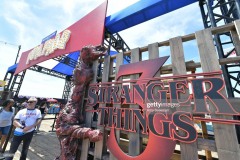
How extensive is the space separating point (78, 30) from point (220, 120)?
19.0ft

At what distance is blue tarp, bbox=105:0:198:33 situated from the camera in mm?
3704

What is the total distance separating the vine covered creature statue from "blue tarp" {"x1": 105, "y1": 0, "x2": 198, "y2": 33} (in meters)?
2.06

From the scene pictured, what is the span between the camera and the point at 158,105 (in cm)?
169

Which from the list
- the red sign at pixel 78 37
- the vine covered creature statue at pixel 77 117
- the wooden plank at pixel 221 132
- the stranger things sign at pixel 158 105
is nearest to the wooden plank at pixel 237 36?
the wooden plank at pixel 221 132

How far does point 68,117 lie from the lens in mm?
2613

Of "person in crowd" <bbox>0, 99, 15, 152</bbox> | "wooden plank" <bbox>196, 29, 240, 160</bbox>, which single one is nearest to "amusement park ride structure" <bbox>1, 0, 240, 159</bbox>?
"wooden plank" <bbox>196, 29, 240, 160</bbox>

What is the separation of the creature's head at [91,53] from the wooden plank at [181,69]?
159 centimetres

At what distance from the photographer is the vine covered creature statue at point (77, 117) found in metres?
2.35

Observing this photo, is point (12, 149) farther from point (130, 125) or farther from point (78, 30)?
point (78, 30)

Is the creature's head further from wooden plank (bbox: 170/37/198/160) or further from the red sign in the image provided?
wooden plank (bbox: 170/37/198/160)

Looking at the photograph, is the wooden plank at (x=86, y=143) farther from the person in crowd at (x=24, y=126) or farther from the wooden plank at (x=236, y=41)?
the wooden plank at (x=236, y=41)

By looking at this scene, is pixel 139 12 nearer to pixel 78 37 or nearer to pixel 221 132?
pixel 78 37

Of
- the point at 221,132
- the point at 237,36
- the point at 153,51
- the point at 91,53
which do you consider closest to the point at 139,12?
the point at 91,53

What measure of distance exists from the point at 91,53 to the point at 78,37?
3018 mm
